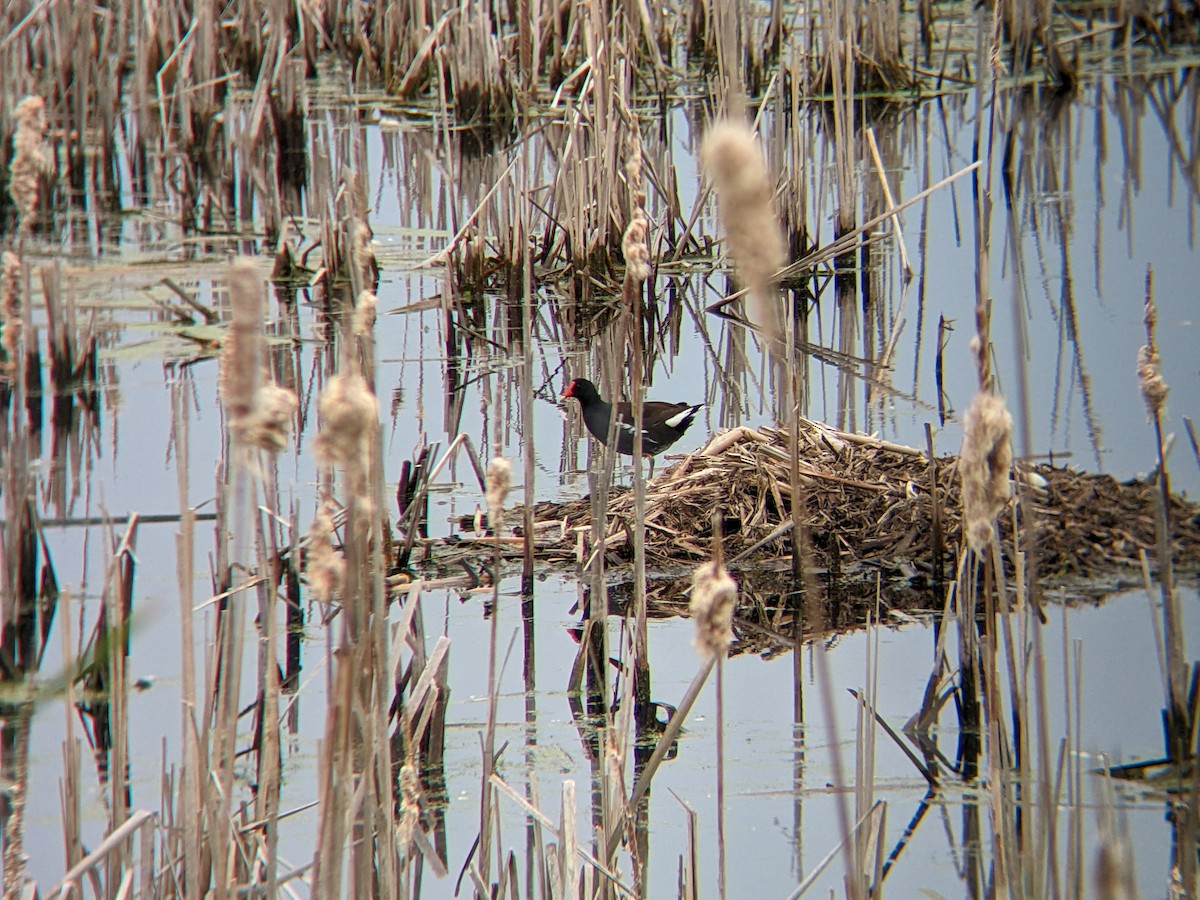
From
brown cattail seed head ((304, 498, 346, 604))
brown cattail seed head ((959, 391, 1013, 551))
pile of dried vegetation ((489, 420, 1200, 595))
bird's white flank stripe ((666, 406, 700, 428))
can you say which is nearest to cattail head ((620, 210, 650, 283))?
brown cattail seed head ((959, 391, 1013, 551))

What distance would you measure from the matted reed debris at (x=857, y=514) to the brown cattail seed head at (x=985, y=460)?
2463 millimetres

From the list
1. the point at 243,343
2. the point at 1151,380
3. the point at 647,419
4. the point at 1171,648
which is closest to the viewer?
the point at 243,343

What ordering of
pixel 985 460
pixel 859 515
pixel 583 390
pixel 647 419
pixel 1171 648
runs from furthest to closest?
pixel 583 390, pixel 647 419, pixel 859 515, pixel 1171 648, pixel 985 460

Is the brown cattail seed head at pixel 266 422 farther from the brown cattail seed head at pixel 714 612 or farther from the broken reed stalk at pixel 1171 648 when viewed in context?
the broken reed stalk at pixel 1171 648

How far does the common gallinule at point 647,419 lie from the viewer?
16.6 ft

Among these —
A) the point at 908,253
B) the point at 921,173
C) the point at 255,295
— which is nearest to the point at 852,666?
the point at 255,295

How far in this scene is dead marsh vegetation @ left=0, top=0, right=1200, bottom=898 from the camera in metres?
1.75

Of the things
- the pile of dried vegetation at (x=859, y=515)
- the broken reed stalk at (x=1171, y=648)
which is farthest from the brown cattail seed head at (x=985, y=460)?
the pile of dried vegetation at (x=859, y=515)

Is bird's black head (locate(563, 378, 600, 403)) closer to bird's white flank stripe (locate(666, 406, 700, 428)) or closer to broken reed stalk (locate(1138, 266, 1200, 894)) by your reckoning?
bird's white flank stripe (locate(666, 406, 700, 428))

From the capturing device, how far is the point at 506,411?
540 cm

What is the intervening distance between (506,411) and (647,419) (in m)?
0.53

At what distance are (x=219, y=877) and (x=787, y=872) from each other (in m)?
1.17

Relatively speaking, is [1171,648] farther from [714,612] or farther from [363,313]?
[363,313]

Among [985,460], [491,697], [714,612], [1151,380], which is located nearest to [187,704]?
[491,697]
